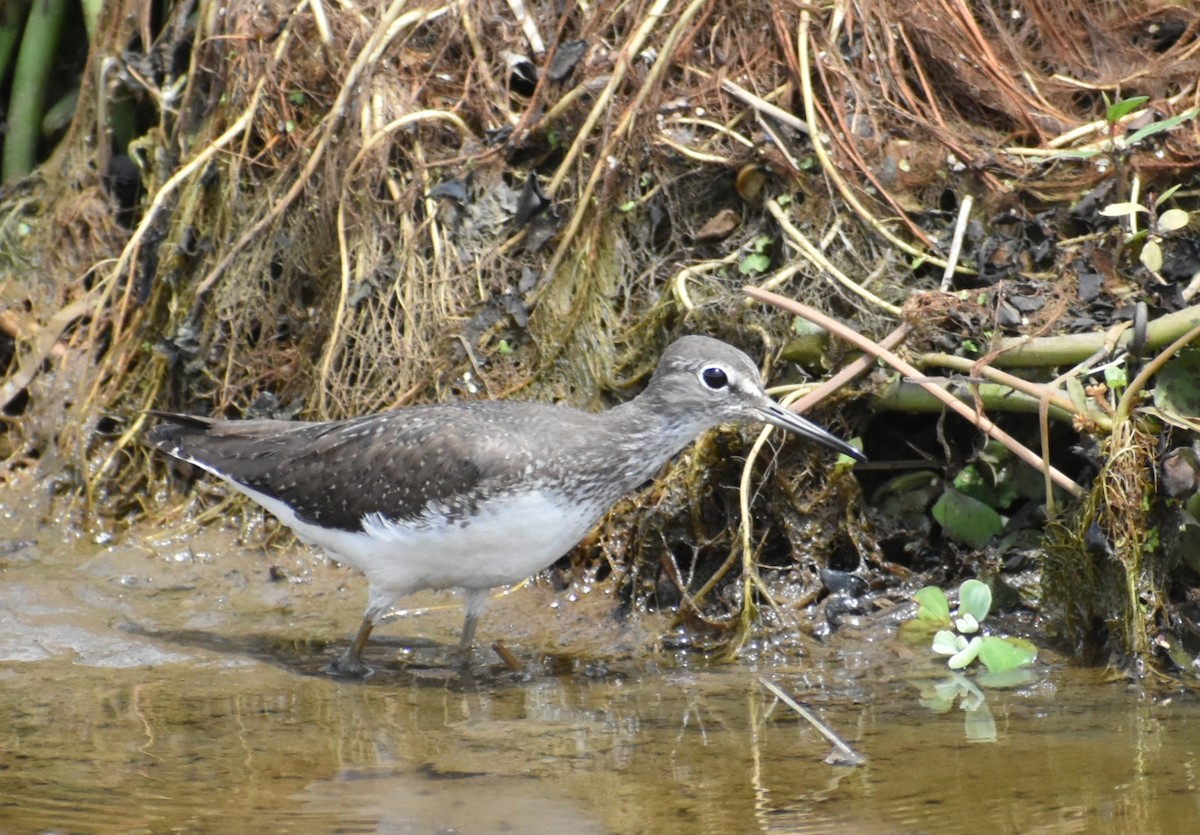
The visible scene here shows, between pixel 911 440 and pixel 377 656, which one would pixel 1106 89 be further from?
pixel 377 656

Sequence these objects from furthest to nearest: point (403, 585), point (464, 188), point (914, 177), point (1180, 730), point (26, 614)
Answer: point (464, 188)
point (914, 177)
point (26, 614)
point (403, 585)
point (1180, 730)

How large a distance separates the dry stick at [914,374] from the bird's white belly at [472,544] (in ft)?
4.30

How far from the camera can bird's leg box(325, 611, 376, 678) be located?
6.67 meters

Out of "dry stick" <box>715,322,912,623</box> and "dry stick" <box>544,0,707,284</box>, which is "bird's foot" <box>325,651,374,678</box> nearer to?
"dry stick" <box>715,322,912,623</box>

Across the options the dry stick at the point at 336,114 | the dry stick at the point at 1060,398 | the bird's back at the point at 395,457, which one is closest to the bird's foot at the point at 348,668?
the bird's back at the point at 395,457

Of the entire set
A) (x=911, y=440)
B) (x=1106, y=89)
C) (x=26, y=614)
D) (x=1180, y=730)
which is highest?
(x=1106, y=89)

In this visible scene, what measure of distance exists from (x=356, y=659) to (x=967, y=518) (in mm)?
2860

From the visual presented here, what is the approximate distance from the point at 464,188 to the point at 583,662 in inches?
115

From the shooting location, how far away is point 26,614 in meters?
7.19

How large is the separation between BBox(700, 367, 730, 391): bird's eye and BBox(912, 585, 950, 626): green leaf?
1241 millimetres

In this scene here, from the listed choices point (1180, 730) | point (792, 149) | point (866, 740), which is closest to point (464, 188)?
point (792, 149)

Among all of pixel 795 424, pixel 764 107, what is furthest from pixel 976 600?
pixel 764 107

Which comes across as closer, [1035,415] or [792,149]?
[1035,415]

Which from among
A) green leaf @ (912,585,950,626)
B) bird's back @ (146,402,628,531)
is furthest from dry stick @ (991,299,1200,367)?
bird's back @ (146,402,628,531)
